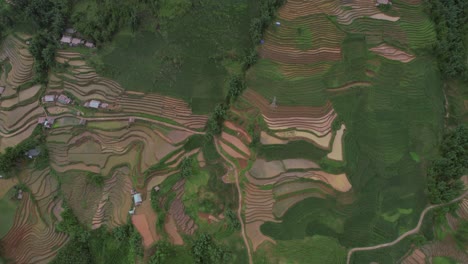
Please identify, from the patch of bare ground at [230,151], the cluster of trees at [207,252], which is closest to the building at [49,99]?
the patch of bare ground at [230,151]

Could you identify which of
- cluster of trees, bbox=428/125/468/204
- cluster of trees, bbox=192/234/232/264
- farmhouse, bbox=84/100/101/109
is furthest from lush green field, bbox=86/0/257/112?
cluster of trees, bbox=428/125/468/204

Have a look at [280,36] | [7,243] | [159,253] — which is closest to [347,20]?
[280,36]

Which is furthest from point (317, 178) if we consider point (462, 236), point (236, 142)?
point (462, 236)

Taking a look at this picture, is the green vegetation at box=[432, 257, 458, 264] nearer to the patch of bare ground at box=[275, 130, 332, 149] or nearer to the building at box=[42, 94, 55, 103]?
the patch of bare ground at box=[275, 130, 332, 149]

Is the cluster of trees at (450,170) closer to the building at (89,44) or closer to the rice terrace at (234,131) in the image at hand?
the rice terrace at (234,131)

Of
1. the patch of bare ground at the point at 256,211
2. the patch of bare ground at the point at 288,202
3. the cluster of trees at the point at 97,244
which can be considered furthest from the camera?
the patch of bare ground at the point at 288,202

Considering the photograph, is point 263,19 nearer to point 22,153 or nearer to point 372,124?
point 372,124
